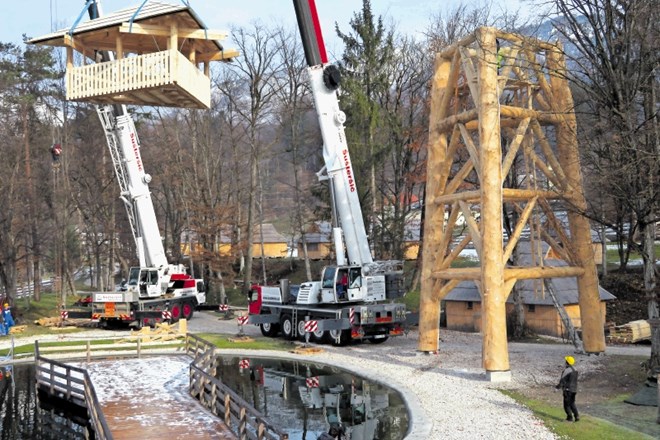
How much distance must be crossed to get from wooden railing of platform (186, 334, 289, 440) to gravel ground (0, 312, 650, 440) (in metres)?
3.27

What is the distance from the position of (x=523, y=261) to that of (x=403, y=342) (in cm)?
908

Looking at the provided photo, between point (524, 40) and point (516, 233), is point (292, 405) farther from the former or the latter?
point (524, 40)

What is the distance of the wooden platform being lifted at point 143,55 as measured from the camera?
651 inches

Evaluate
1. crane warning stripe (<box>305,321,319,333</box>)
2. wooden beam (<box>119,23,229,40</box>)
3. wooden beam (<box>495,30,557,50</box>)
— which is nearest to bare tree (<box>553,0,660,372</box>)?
wooden beam (<box>495,30,557,50</box>)

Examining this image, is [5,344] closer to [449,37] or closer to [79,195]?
[79,195]

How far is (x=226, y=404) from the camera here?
13.7 m

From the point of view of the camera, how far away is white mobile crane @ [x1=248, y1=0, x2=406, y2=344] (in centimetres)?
2541

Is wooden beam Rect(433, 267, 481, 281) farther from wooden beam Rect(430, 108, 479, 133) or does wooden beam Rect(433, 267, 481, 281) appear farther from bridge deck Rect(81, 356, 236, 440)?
bridge deck Rect(81, 356, 236, 440)

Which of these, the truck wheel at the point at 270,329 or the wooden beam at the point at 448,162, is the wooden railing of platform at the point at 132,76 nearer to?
the wooden beam at the point at 448,162

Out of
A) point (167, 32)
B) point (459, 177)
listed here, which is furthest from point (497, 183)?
point (167, 32)

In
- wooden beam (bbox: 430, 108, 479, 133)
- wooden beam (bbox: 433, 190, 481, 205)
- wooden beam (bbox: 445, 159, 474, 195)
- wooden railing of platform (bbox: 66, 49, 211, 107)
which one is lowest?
wooden beam (bbox: 433, 190, 481, 205)

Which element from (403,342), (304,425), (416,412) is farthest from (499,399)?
(403,342)

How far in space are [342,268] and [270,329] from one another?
557cm

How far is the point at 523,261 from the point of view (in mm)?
32906
